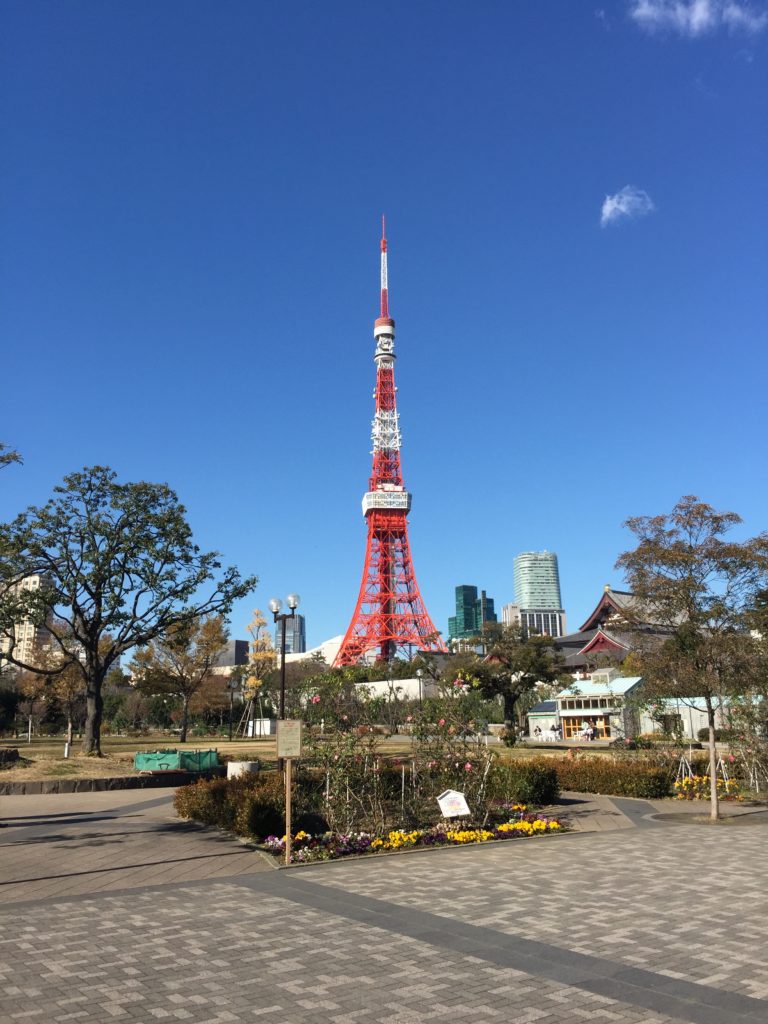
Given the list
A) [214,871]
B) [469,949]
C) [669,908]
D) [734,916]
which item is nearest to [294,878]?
[214,871]

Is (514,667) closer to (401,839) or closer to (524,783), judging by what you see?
(524,783)

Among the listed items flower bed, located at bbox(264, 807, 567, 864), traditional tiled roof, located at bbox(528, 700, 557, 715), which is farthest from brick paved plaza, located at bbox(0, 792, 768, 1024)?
traditional tiled roof, located at bbox(528, 700, 557, 715)

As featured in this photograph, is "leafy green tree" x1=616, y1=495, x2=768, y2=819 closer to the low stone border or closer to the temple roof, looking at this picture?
the low stone border

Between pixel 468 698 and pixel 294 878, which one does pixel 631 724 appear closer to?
pixel 468 698

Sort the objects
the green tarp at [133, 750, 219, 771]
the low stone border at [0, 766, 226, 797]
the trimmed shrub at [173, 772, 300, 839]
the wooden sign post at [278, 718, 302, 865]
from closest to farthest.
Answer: the wooden sign post at [278, 718, 302, 865] → the trimmed shrub at [173, 772, 300, 839] → the low stone border at [0, 766, 226, 797] → the green tarp at [133, 750, 219, 771]

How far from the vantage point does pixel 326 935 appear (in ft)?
23.1

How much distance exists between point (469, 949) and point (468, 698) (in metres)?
8.70

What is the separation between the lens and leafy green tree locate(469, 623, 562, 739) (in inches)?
1612

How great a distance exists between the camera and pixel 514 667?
4119 centimetres

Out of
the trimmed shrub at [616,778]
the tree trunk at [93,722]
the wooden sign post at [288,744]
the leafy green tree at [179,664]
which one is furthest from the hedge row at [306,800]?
the leafy green tree at [179,664]

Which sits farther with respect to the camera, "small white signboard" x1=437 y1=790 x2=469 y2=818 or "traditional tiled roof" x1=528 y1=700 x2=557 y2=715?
"traditional tiled roof" x1=528 y1=700 x2=557 y2=715

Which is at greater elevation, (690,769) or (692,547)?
(692,547)

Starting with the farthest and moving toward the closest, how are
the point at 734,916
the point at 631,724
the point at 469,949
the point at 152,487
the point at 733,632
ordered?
the point at 631,724 → the point at 152,487 → the point at 733,632 → the point at 734,916 → the point at 469,949

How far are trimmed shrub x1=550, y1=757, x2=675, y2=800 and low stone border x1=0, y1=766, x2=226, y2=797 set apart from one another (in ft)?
30.0
